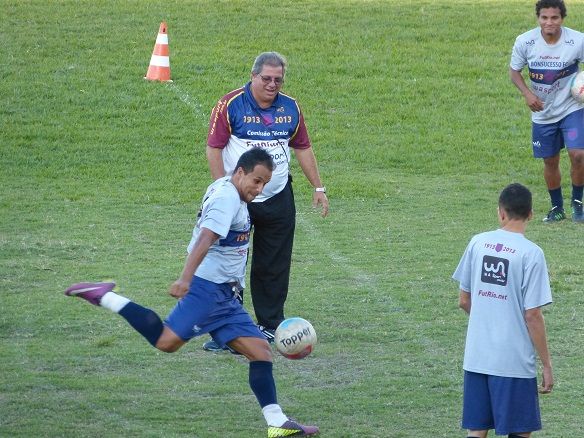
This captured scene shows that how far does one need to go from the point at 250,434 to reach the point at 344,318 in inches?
98.3

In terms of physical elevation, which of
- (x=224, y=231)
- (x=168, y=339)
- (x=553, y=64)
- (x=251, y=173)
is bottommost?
(x=168, y=339)

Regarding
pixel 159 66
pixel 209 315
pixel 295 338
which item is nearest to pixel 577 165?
pixel 295 338

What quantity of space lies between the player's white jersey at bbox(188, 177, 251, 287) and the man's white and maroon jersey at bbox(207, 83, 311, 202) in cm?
151

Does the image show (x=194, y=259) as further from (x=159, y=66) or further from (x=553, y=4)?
(x=159, y=66)

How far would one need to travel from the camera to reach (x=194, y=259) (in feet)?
20.9

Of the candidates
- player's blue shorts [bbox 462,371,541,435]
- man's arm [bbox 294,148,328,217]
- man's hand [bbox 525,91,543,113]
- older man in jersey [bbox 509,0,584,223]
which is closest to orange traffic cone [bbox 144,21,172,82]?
older man in jersey [bbox 509,0,584,223]

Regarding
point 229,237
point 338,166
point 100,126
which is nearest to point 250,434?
point 229,237

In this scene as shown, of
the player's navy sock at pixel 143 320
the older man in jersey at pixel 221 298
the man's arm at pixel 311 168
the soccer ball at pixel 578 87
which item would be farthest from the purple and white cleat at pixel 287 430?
the soccer ball at pixel 578 87

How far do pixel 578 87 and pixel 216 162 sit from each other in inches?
191

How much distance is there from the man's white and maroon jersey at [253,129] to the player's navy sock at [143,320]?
208 cm

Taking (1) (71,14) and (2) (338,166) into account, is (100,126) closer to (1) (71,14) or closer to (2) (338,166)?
(2) (338,166)

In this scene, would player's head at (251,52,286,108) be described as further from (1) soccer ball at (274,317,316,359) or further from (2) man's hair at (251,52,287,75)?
(1) soccer ball at (274,317,316,359)

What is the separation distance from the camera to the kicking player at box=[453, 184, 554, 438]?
554 cm

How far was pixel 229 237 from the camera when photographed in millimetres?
6859
